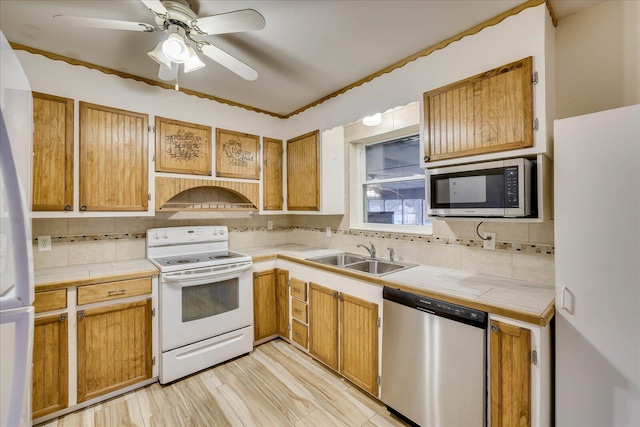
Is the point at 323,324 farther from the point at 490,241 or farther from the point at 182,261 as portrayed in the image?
the point at 490,241

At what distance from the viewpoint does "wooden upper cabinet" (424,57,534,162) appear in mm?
1528

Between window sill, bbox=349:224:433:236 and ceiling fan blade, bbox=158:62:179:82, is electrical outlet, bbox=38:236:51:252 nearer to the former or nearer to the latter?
ceiling fan blade, bbox=158:62:179:82

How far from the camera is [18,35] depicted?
184 cm

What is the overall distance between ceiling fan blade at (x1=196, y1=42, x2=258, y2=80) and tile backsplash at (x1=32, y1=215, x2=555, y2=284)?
1632 mm

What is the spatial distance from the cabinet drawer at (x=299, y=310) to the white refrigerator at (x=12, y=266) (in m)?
1.88

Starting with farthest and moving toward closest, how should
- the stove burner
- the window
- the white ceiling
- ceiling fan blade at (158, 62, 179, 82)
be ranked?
the window < the stove burner < ceiling fan blade at (158, 62, 179, 82) < the white ceiling

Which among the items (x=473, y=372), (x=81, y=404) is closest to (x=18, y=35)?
(x=81, y=404)

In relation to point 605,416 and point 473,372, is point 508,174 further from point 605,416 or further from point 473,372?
point 605,416

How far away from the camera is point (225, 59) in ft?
5.88

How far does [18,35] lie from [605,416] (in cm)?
390

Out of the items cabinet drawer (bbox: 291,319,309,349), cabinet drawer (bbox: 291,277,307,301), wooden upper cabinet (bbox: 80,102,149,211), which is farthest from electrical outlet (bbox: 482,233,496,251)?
wooden upper cabinet (bbox: 80,102,149,211)

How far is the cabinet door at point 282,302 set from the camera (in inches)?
110

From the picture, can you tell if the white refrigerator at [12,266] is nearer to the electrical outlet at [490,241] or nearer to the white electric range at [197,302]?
the white electric range at [197,302]

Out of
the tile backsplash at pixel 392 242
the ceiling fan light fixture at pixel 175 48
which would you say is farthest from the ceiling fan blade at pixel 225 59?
the tile backsplash at pixel 392 242
